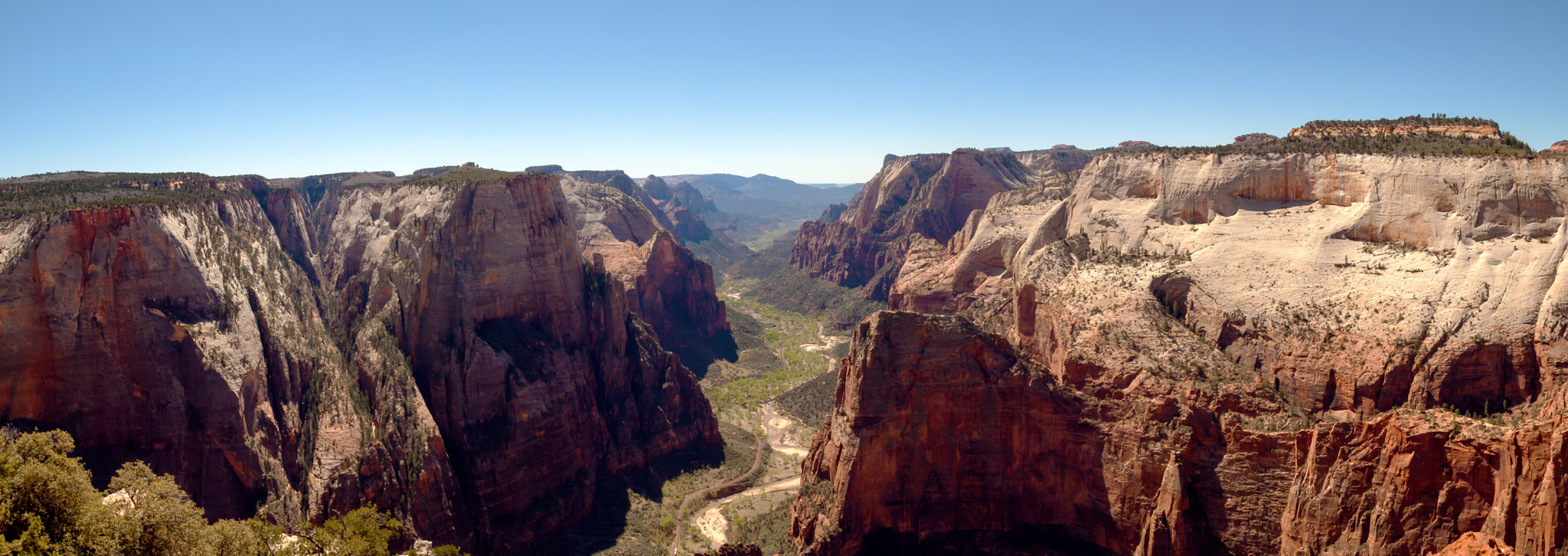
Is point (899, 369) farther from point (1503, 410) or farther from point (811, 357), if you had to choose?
point (811, 357)

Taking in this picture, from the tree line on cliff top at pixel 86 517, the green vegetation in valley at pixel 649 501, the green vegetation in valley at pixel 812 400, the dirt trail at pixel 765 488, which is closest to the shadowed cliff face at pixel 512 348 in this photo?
the green vegetation in valley at pixel 649 501

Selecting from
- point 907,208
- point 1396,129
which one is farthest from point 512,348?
point 907,208

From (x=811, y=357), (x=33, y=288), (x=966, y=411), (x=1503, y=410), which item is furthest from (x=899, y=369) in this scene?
(x=811, y=357)

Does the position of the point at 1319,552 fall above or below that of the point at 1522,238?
below

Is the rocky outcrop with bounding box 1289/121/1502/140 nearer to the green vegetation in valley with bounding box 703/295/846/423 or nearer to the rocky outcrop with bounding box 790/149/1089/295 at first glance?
the green vegetation in valley with bounding box 703/295/846/423

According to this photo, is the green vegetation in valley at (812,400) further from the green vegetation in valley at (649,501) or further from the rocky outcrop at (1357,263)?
the rocky outcrop at (1357,263)
